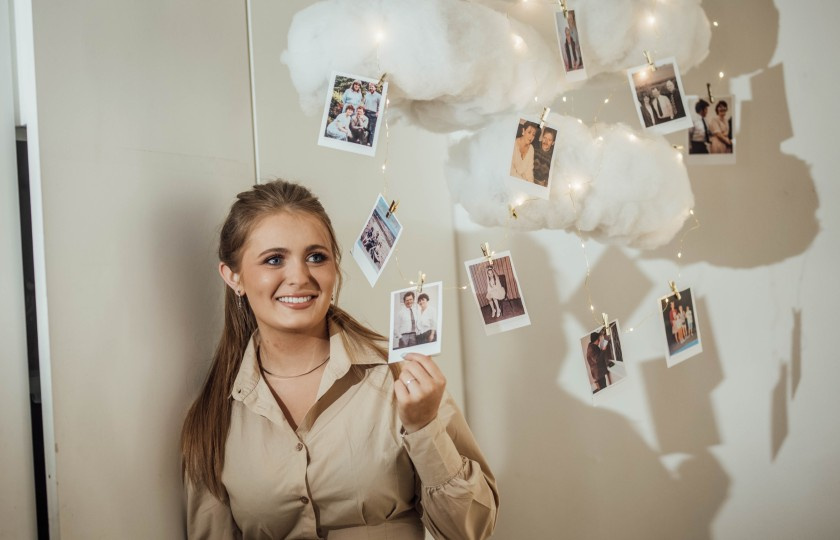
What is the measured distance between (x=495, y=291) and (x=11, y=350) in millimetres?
778

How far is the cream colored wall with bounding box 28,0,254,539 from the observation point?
121 centimetres

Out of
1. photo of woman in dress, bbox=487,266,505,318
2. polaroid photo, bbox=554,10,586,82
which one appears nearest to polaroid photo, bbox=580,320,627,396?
photo of woman in dress, bbox=487,266,505,318

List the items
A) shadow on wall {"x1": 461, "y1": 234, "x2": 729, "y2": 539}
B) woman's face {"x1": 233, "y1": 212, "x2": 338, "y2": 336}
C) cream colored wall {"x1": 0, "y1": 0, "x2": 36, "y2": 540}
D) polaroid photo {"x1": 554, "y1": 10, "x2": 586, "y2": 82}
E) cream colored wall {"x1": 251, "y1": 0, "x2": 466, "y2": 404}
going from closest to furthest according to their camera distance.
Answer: cream colored wall {"x1": 0, "y1": 0, "x2": 36, "y2": 540} < woman's face {"x1": 233, "y1": 212, "x2": 338, "y2": 336} < polaroid photo {"x1": 554, "y1": 10, "x2": 586, "y2": 82} < cream colored wall {"x1": 251, "y1": 0, "x2": 466, "y2": 404} < shadow on wall {"x1": 461, "y1": 234, "x2": 729, "y2": 539}

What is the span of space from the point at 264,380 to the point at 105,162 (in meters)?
0.48

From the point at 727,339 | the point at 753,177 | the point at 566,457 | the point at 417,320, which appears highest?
the point at 753,177

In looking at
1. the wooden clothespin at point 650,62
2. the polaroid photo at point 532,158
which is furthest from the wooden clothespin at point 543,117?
the wooden clothespin at point 650,62

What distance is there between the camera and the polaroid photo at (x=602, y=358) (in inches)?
59.9

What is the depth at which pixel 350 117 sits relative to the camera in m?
1.30

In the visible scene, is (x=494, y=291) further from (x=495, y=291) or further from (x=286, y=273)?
(x=286, y=273)

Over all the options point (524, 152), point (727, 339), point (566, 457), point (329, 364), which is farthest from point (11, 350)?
point (727, 339)

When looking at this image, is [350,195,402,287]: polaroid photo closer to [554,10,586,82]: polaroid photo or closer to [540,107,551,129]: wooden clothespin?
[540,107,551,129]: wooden clothespin

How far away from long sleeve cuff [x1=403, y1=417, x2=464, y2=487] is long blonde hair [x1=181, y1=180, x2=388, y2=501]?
0.23 m

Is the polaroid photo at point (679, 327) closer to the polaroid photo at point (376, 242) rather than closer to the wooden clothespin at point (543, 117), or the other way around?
the wooden clothespin at point (543, 117)

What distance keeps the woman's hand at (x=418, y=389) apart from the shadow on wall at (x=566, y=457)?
0.86 m
